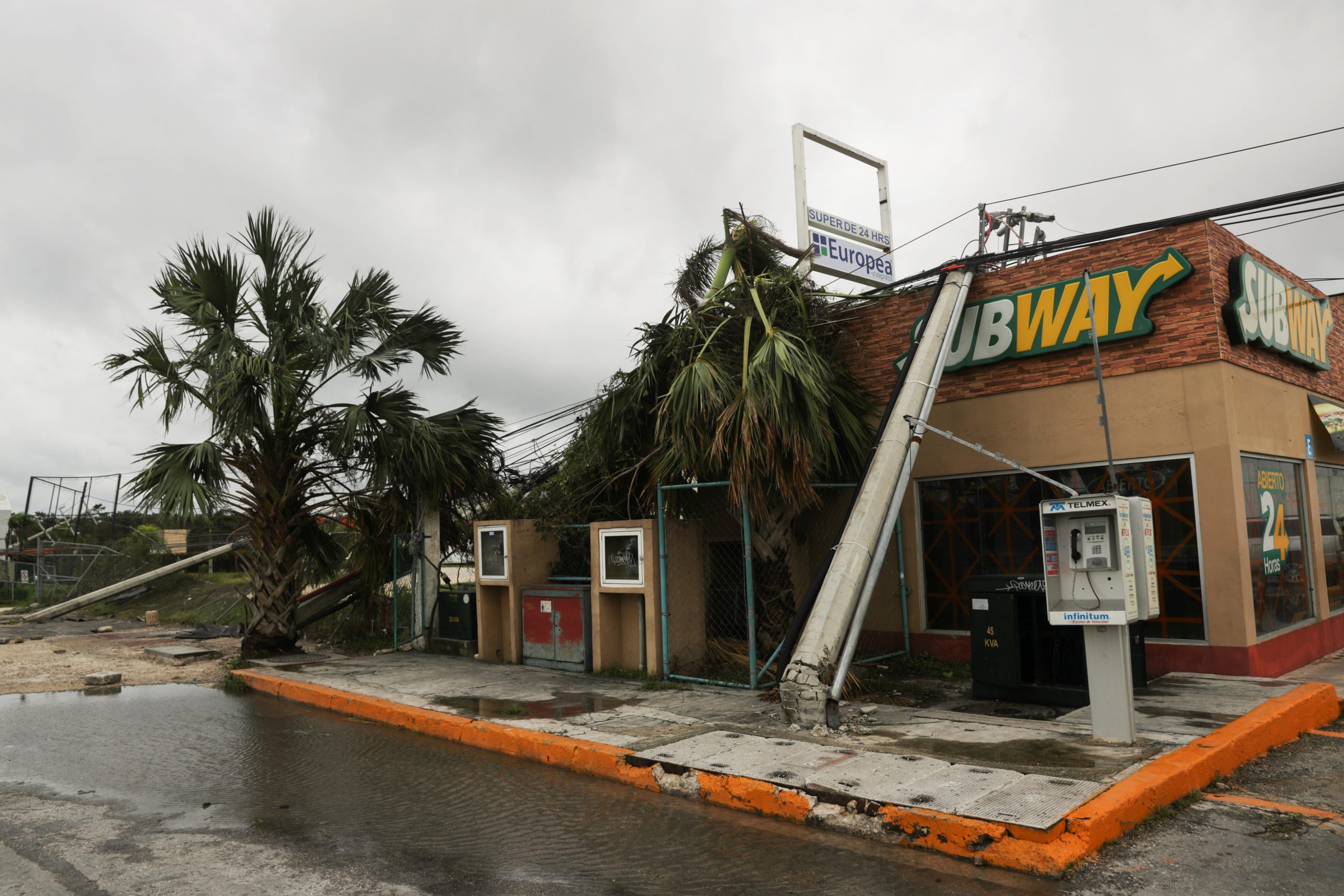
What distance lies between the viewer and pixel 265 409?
13805mm

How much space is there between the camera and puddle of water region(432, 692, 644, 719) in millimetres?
9031

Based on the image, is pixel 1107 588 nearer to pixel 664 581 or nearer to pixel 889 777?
pixel 889 777

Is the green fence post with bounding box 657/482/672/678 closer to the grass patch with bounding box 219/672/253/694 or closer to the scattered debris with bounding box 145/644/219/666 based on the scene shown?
the grass patch with bounding box 219/672/253/694

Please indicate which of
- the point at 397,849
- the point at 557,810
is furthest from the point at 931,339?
the point at 397,849

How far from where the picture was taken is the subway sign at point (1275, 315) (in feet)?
32.0

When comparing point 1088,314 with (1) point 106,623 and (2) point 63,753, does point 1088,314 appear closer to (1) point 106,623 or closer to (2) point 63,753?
(2) point 63,753

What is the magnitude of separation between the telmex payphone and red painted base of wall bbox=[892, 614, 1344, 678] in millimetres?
3127

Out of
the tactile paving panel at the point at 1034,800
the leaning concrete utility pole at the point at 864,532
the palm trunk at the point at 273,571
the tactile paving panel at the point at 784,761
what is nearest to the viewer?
the tactile paving panel at the point at 1034,800

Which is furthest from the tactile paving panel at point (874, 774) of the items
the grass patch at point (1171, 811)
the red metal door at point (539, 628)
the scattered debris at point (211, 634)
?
the scattered debris at point (211, 634)

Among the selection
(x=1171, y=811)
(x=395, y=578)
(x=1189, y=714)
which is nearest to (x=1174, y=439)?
(x=1189, y=714)

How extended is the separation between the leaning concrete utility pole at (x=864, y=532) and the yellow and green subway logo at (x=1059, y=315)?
46cm

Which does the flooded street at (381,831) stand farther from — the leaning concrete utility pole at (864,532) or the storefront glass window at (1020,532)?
the storefront glass window at (1020,532)

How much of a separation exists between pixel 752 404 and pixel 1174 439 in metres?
4.75

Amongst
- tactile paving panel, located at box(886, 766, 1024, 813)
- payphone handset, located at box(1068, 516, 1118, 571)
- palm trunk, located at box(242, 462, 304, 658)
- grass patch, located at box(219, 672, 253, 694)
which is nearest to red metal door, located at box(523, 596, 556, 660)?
grass patch, located at box(219, 672, 253, 694)
